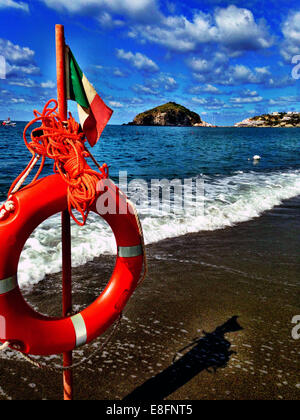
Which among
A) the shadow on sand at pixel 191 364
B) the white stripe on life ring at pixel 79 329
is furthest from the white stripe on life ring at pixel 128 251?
the shadow on sand at pixel 191 364

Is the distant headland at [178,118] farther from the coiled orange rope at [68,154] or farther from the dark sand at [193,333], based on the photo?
the coiled orange rope at [68,154]

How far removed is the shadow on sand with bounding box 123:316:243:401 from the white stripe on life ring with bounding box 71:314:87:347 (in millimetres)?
753

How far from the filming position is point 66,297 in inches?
96.0

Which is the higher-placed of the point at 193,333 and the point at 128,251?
the point at 128,251

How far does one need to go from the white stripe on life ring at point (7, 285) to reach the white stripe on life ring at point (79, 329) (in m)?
0.53

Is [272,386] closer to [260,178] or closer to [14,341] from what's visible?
[14,341]

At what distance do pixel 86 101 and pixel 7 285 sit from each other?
4.46 feet

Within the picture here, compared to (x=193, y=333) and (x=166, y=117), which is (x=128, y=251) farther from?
(x=166, y=117)

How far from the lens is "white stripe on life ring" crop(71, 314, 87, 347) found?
2.36m

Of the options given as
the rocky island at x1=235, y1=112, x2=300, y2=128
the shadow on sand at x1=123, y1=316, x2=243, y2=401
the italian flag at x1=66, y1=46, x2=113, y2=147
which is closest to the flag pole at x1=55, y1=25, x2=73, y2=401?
the italian flag at x1=66, y1=46, x2=113, y2=147

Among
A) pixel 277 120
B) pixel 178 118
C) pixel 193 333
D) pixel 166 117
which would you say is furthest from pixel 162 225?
pixel 277 120

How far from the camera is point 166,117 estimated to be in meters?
170
